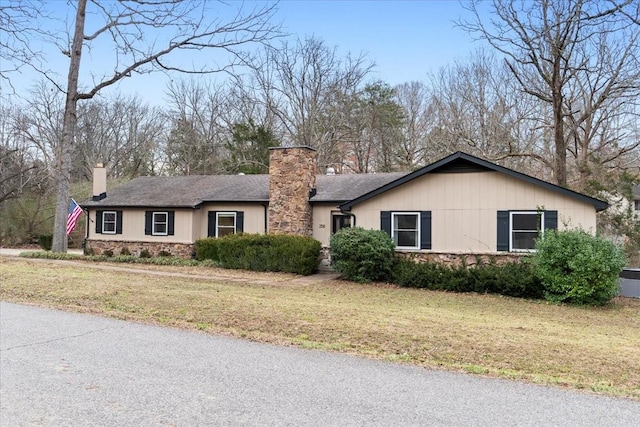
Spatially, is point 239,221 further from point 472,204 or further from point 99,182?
point 472,204

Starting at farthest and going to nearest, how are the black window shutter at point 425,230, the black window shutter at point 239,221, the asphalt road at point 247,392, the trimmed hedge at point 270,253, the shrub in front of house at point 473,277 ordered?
the black window shutter at point 239,221, the trimmed hedge at point 270,253, the black window shutter at point 425,230, the shrub in front of house at point 473,277, the asphalt road at point 247,392

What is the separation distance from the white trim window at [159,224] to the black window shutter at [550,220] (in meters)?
14.3

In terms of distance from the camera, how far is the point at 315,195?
1933 cm

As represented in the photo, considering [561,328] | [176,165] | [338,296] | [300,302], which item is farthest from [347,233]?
[176,165]

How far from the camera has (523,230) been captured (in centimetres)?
1466

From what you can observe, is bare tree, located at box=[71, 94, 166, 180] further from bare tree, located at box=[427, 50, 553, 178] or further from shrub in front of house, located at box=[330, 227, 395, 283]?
shrub in front of house, located at box=[330, 227, 395, 283]

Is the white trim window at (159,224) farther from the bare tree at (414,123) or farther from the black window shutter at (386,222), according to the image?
the bare tree at (414,123)

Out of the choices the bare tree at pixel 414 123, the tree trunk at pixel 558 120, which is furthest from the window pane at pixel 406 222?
the bare tree at pixel 414 123

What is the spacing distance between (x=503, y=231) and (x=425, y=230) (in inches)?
89.5

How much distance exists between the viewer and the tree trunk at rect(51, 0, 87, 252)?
68.2 ft

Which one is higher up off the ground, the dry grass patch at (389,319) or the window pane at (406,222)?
the window pane at (406,222)

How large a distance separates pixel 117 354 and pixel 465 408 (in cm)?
396

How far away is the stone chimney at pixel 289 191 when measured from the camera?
18531mm

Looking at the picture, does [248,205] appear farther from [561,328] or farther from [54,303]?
[561,328]
